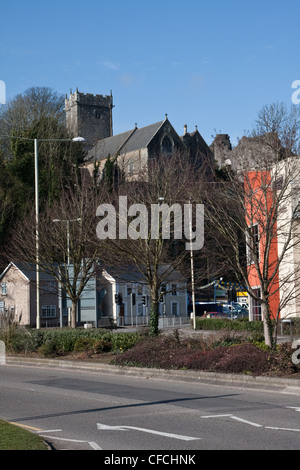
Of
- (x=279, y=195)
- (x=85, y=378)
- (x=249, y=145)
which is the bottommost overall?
(x=85, y=378)

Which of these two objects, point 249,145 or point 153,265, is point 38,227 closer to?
point 153,265

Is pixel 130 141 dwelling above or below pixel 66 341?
above

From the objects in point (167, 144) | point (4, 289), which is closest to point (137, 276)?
point (4, 289)

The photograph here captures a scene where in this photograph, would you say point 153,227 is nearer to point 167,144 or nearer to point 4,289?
point 4,289

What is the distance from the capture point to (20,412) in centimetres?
1293

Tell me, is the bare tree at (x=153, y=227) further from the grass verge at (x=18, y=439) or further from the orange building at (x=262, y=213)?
the grass verge at (x=18, y=439)

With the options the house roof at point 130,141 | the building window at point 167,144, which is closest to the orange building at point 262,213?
the house roof at point 130,141

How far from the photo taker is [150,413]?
1250cm

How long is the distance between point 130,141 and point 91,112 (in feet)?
88.1

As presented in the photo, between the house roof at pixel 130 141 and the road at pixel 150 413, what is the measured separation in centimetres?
7513

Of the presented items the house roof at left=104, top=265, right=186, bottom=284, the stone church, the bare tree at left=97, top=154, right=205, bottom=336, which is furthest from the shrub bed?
the stone church

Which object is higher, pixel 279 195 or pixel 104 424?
pixel 279 195

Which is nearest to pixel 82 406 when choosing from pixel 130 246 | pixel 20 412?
pixel 20 412
